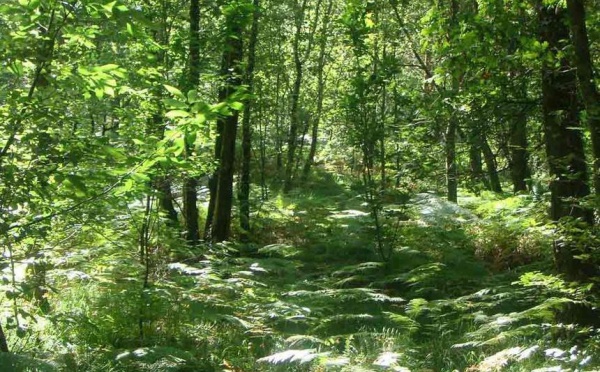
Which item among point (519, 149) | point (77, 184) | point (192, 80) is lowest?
point (77, 184)

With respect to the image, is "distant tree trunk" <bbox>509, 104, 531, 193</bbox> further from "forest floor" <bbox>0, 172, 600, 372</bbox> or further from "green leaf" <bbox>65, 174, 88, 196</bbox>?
"green leaf" <bbox>65, 174, 88, 196</bbox>

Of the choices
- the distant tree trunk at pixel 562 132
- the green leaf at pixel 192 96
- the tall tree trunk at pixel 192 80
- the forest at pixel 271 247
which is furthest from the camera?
the tall tree trunk at pixel 192 80

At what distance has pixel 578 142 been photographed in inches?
205

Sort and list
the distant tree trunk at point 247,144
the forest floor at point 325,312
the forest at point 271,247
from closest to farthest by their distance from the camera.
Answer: the forest at point 271,247 → the forest floor at point 325,312 → the distant tree trunk at point 247,144

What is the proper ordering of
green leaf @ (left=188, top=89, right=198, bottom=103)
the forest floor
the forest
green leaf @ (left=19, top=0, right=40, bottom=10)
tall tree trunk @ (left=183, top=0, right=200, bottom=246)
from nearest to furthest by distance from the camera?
green leaf @ (left=19, top=0, right=40, bottom=10)
green leaf @ (left=188, top=89, right=198, bottom=103)
the forest
the forest floor
tall tree trunk @ (left=183, top=0, right=200, bottom=246)

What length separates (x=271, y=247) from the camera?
9.09m

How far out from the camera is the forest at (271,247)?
133 inches

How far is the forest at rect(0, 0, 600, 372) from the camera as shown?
3383 mm

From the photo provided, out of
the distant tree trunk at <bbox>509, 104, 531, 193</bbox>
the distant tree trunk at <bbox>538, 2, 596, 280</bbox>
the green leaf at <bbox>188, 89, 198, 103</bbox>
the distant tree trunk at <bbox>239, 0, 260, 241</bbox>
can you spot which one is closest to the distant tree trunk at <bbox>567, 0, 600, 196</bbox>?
the distant tree trunk at <bbox>509, 104, 531, 193</bbox>

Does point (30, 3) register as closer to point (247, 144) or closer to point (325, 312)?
point (325, 312)

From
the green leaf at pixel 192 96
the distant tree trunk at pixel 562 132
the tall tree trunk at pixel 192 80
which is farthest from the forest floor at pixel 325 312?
the green leaf at pixel 192 96

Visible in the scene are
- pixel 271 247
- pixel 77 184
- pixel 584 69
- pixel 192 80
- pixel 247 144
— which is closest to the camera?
pixel 77 184

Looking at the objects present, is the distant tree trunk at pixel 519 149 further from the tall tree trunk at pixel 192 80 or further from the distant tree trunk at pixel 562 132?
the tall tree trunk at pixel 192 80

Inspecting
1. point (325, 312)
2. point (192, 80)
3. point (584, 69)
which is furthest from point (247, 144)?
point (584, 69)
